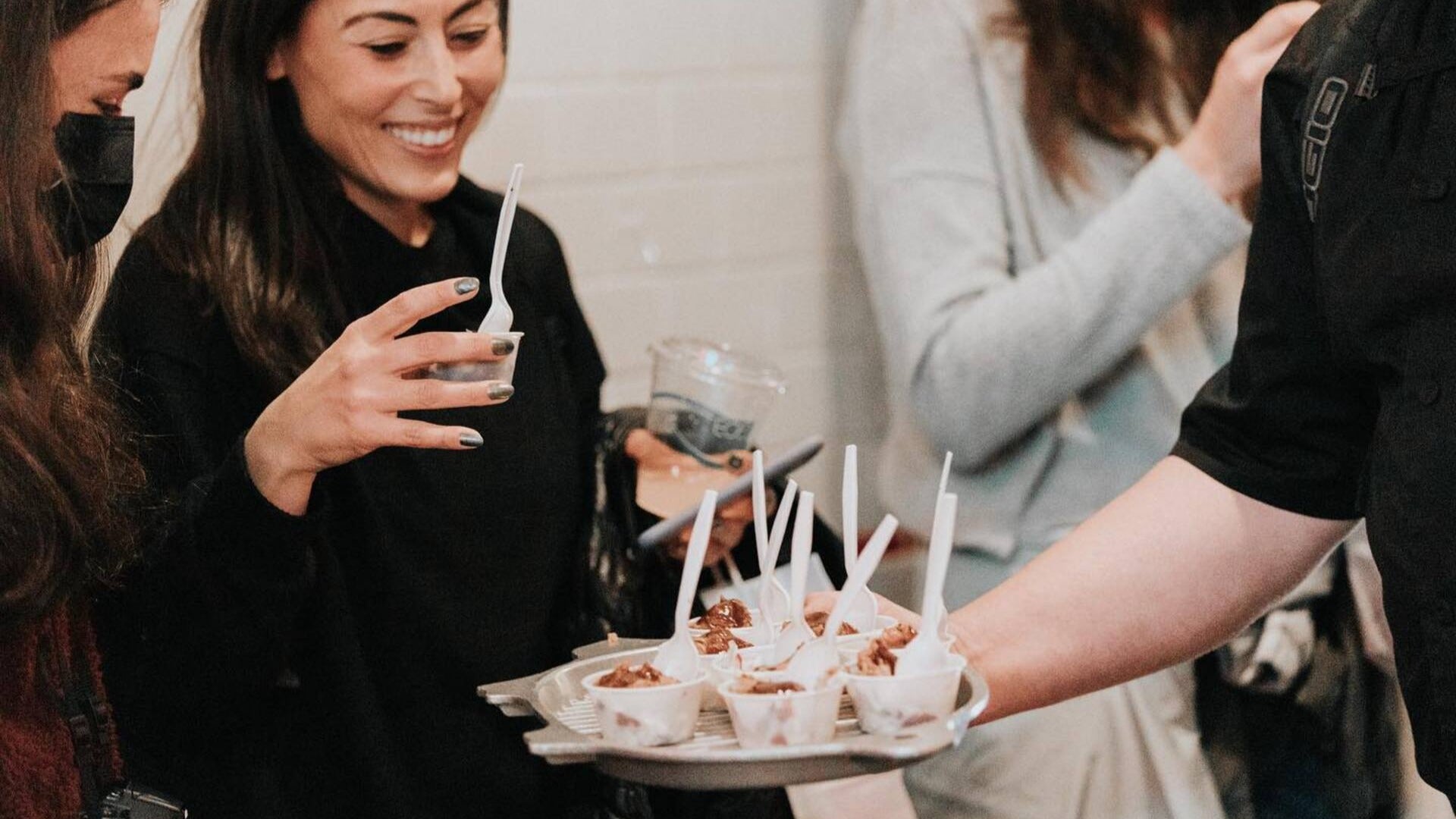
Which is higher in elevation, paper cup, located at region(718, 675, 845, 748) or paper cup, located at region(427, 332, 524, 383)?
paper cup, located at region(427, 332, 524, 383)

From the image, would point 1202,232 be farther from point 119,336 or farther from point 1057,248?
point 119,336

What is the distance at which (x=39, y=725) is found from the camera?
1.33m

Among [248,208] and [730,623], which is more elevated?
[248,208]

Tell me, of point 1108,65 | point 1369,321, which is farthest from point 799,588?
point 1108,65

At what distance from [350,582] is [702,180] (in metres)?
1.22

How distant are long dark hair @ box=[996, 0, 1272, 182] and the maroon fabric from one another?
4.39 ft

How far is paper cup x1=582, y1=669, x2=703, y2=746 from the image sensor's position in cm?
104

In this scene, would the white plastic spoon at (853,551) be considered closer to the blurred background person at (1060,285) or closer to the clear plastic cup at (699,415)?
the clear plastic cup at (699,415)

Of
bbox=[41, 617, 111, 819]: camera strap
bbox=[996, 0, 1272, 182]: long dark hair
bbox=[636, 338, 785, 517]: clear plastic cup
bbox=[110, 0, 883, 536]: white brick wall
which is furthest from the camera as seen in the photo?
bbox=[110, 0, 883, 536]: white brick wall

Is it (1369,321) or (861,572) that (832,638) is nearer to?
(861,572)

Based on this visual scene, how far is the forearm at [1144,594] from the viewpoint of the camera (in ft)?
4.60

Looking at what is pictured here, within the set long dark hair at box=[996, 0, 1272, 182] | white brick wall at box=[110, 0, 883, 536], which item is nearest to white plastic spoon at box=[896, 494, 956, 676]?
long dark hair at box=[996, 0, 1272, 182]

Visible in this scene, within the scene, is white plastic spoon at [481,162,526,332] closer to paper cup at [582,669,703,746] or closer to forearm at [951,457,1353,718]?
paper cup at [582,669,703,746]

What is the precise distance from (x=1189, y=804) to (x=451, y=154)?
1225mm
